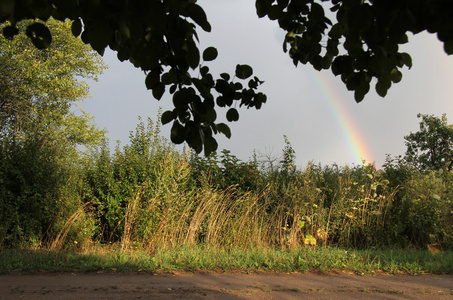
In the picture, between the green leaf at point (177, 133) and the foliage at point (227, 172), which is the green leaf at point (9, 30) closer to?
the green leaf at point (177, 133)

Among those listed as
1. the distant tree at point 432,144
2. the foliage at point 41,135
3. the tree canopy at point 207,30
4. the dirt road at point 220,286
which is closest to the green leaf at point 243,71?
the tree canopy at point 207,30

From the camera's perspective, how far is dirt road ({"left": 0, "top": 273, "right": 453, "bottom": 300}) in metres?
4.48

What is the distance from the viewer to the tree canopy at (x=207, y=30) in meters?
1.40

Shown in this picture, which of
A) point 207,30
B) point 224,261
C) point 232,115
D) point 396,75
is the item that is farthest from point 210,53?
point 224,261

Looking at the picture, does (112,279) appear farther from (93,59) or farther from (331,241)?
(93,59)

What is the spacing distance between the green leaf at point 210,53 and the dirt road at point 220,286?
3129 mm

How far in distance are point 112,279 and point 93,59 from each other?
16905mm

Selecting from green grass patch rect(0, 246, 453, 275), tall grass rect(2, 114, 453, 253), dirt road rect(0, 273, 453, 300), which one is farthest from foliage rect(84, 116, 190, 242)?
dirt road rect(0, 273, 453, 300)

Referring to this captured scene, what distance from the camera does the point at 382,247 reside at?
777 centimetres

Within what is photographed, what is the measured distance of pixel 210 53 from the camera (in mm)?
2078

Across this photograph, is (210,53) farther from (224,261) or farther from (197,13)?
(224,261)

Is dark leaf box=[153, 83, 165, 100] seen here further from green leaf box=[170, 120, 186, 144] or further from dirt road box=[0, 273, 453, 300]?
dirt road box=[0, 273, 453, 300]

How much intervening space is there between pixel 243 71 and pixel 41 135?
822cm

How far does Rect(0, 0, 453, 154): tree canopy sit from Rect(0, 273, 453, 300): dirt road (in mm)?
2715
